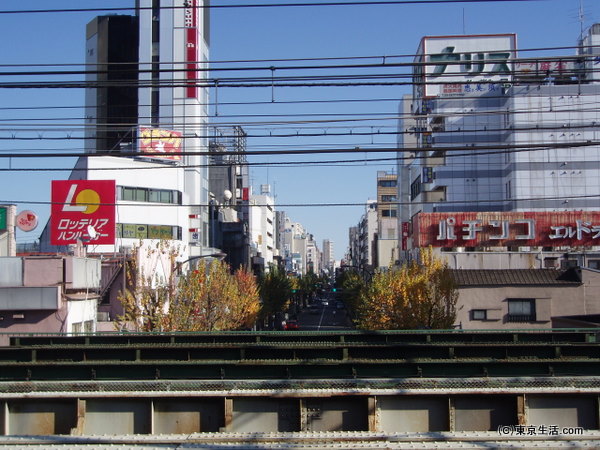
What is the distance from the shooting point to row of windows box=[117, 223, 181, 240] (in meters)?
54.9

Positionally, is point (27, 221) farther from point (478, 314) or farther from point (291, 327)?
point (291, 327)

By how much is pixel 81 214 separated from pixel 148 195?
16.8m

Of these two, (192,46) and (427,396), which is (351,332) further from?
(192,46)

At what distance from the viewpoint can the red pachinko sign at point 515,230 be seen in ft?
136

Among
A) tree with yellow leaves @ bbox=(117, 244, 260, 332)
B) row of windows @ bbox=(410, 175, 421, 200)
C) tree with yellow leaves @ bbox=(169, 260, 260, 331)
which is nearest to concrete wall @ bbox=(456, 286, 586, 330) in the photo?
tree with yellow leaves @ bbox=(169, 260, 260, 331)

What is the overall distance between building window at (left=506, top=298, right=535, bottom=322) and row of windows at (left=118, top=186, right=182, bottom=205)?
32971mm

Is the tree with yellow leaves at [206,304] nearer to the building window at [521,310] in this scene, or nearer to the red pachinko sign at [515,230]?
the red pachinko sign at [515,230]

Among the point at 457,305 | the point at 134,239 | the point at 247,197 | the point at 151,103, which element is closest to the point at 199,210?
the point at 134,239

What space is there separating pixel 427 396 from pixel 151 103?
244ft

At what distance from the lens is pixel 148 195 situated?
56.8m

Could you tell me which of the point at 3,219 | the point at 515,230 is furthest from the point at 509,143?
the point at 3,219

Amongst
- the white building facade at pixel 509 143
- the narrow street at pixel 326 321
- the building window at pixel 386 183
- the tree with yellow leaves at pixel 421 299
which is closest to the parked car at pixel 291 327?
the narrow street at pixel 326 321

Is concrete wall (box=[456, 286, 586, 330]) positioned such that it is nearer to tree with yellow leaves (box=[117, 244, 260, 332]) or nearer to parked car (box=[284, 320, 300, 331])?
tree with yellow leaves (box=[117, 244, 260, 332])

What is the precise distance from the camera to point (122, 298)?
27953 millimetres
